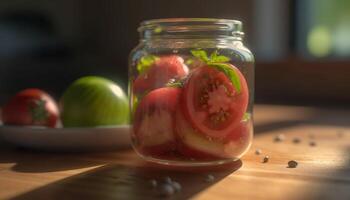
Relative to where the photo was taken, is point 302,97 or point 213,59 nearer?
point 213,59

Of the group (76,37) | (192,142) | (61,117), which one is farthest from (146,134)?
(76,37)

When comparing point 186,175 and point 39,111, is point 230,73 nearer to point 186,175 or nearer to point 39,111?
point 186,175

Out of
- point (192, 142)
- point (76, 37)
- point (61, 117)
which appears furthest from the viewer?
point (76, 37)

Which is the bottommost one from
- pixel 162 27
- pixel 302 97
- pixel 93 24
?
pixel 302 97

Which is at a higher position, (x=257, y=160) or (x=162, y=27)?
(x=162, y=27)

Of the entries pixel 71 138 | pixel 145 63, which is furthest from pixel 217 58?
pixel 71 138

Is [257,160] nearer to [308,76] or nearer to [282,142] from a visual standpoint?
[282,142]
